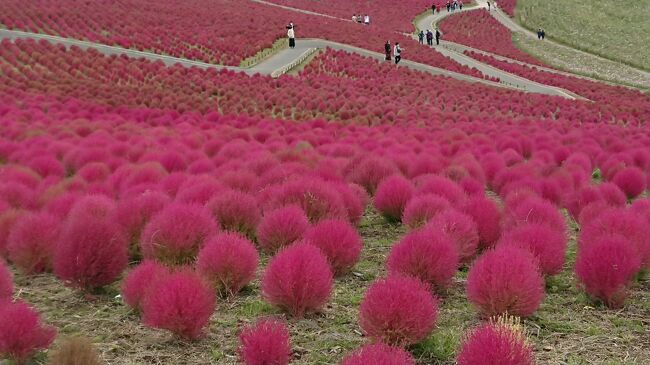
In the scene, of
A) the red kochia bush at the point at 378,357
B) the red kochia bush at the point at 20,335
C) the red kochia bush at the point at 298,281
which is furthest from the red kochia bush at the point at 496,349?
the red kochia bush at the point at 20,335

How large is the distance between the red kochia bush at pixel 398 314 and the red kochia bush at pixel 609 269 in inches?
65.7

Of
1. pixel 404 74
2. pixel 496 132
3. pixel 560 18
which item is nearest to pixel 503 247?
pixel 496 132

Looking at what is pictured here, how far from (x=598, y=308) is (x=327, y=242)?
2.34 m

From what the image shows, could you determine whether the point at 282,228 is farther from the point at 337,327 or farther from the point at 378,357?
the point at 378,357

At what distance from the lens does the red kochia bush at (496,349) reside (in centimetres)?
A: 321

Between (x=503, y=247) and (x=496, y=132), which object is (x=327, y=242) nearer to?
(x=503, y=247)

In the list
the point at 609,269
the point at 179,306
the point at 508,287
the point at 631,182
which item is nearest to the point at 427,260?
the point at 508,287

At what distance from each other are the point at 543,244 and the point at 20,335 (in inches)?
166

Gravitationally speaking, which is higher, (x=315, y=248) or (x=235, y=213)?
(x=315, y=248)

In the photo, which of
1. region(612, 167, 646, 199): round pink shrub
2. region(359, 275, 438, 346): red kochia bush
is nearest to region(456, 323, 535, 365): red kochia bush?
region(359, 275, 438, 346): red kochia bush

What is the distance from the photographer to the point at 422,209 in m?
6.54

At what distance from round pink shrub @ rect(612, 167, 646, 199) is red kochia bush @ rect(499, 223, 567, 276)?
4094mm

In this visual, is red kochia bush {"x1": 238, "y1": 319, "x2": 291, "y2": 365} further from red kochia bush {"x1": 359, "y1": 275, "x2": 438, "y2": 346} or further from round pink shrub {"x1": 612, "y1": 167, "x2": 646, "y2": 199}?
round pink shrub {"x1": 612, "y1": 167, "x2": 646, "y2": 199}

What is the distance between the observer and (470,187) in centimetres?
805
